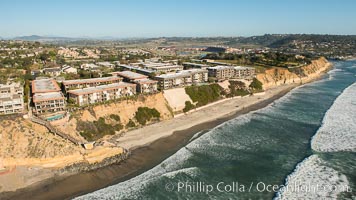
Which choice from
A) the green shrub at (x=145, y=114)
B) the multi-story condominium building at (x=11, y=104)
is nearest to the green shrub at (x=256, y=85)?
the green shrub at (x=145, y=114)

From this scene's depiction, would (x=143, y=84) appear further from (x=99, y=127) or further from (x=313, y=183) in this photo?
(x=313, y=183)

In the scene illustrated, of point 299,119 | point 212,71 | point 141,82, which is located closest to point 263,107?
point 299,119

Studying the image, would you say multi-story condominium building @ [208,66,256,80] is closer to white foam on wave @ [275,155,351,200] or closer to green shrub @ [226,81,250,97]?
green shrub @ [226,81,250,97]

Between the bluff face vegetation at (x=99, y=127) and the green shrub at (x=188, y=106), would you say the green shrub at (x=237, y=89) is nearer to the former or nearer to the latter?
the green shrub at (x=188, y=106)

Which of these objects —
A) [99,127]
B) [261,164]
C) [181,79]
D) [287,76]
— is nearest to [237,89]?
[181,79]

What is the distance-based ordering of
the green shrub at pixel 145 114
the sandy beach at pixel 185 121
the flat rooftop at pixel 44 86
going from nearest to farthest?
the sandy beach at pixel 185 121 < the flat rooftop at pixel 44 86 < the green shrub at pixel 145 114

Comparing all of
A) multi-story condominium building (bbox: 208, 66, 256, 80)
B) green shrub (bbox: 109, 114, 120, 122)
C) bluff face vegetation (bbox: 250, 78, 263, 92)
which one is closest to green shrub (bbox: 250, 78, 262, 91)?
bluff face vegetation (bbox: 250, 78, 263, 92)
